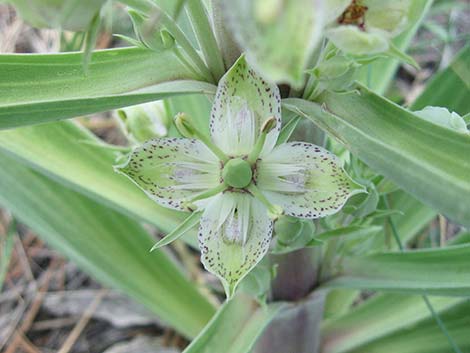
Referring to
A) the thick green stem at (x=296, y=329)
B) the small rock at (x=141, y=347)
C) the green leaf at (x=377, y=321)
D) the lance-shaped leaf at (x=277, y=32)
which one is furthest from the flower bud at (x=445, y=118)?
the small rock at (x=141, y=347)

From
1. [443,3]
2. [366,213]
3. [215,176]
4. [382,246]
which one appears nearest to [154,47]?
[215,176]

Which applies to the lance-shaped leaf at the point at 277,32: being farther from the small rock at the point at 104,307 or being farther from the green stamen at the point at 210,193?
the small rock at the point at 104,307

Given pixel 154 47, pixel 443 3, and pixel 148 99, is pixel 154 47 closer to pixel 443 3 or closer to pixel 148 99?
pixel 148 99

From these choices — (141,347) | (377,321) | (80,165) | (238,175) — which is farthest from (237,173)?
(141,347)

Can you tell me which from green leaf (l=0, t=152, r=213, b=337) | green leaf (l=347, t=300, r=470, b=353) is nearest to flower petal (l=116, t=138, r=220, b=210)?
green leaf (l=0, t=152, r=213, b=337)

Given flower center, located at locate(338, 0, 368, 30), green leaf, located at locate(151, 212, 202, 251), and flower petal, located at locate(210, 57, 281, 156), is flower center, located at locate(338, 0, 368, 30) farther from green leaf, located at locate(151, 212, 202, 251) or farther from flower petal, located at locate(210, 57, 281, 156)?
green leaf, located at locate(151, 212, 202, 251)
